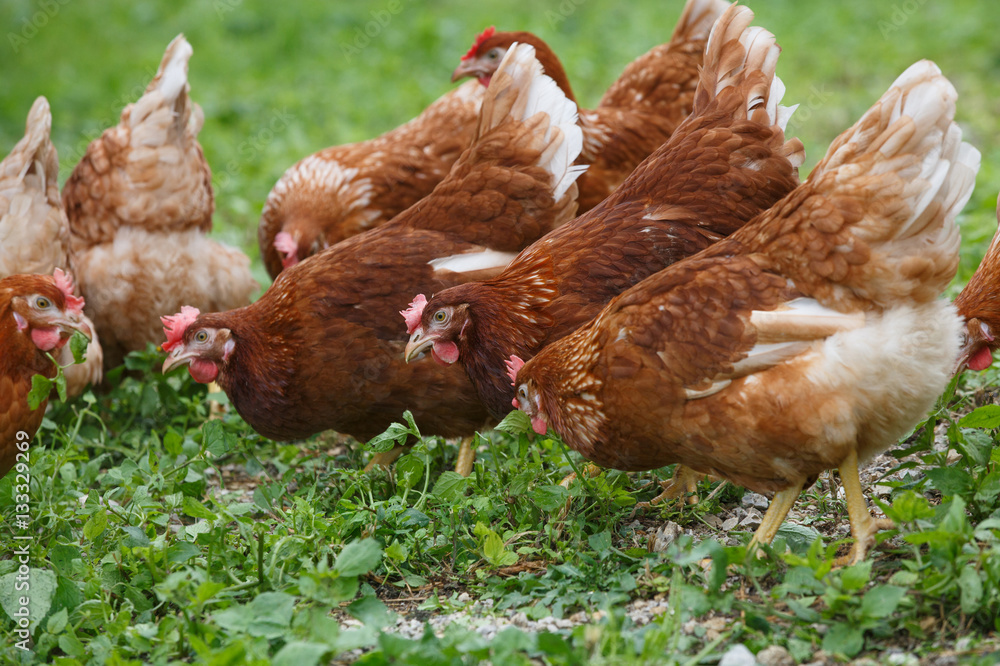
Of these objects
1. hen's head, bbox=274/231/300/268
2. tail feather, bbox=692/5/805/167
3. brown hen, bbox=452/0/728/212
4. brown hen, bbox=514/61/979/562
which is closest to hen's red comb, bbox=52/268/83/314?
hen's head, bbox=274/231/300/268

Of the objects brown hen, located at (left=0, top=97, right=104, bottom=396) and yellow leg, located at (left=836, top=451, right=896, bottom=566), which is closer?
yellow leg, located at (left=836, top=451, right=896, bottom=566)

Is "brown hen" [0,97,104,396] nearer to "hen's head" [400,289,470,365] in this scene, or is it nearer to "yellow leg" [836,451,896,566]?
"hen's head" [400,289,470,365]

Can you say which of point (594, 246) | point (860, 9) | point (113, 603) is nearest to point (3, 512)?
point (113, 603)

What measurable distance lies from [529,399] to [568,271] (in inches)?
20.3

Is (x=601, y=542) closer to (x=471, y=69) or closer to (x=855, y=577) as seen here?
(x=855, y=577)

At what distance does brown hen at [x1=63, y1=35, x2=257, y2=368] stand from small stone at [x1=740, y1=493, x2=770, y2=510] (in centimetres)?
289

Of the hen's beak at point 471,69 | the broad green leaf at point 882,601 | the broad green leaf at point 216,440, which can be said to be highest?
the hen's beak at point 471,69

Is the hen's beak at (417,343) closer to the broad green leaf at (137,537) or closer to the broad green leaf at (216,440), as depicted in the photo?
the broad green leaf at (216,440)

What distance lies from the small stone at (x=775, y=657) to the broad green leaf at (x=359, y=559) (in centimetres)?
99

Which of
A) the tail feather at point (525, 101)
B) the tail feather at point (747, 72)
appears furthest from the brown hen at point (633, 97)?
the tail feather at point (747, 72)

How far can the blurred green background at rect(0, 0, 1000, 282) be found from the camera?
731cm

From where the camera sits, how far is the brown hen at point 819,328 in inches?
95.3

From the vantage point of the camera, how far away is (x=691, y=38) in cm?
452

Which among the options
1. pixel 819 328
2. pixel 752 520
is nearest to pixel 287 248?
pixel 752 520
